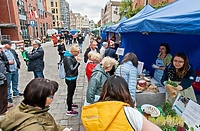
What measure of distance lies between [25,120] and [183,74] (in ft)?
8.20

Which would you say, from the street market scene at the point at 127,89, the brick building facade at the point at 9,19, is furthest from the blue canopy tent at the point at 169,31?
the brick building facade at the point at 9,19

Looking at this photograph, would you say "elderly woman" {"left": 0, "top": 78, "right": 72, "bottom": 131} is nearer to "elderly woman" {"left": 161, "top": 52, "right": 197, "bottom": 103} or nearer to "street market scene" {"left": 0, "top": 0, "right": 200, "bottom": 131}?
"street market scene" {"left": 0, "top": 0, "right": 200, "bottom": 131}

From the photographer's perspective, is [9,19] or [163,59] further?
[9,19]

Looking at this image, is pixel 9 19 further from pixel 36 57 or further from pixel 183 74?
pixel 183 74

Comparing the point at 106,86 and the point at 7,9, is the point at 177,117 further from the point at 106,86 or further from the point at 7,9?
the point at 7,9

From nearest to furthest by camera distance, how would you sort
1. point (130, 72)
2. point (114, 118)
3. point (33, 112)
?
point (114, 118) → point (33, 112) → point (130, 72)

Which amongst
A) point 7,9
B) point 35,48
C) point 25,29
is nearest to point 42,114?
point 35,48

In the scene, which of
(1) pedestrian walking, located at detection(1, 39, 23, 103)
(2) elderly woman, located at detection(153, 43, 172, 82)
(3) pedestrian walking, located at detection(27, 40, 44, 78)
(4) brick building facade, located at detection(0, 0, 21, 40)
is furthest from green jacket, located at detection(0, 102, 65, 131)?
(4) brick building facade, located at detection(0, 0, 21, 40)

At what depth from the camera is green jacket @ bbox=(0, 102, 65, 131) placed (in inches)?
48.7

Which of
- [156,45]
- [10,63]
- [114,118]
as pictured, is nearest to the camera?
[114,118]

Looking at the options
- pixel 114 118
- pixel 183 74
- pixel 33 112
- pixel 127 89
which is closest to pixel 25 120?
pixel 33 112

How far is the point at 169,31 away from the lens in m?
2.20

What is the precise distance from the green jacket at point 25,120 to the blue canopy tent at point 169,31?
190 cm

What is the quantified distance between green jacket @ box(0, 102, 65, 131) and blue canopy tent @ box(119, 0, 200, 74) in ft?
6.23
